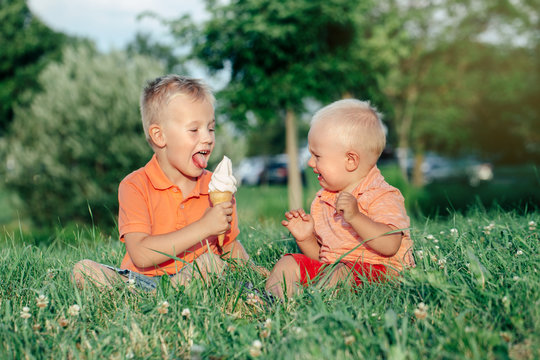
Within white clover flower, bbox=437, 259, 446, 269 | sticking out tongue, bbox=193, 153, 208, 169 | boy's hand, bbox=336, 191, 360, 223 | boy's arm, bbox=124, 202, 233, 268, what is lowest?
white clover flower, bbox=437, 259, 446, 269

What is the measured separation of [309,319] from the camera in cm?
198

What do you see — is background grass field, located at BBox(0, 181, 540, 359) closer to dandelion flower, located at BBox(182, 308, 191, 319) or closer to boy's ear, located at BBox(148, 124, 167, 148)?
dandelion flower, located at BBox(182, 308, 191, 319)

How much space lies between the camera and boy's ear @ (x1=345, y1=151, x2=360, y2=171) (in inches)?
109

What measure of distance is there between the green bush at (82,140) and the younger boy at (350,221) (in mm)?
7482

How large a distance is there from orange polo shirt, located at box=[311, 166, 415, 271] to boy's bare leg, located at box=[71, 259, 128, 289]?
1.22m

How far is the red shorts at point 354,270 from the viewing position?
2.59 meters

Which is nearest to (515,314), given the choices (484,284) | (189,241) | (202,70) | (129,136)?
(484,284)

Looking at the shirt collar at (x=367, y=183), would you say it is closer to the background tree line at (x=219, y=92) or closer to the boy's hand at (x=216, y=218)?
the boy's hand at (x=216, y=218)

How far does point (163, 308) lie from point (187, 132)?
107 centimetres

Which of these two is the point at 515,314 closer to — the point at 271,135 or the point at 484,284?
the point at 484,284

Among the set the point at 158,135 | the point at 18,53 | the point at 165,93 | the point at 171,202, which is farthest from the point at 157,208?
the point at 18,53

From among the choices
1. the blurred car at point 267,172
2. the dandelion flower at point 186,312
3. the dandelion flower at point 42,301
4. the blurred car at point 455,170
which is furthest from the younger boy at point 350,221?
the blurred car at point 455,170

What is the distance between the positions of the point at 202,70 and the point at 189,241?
7.09m

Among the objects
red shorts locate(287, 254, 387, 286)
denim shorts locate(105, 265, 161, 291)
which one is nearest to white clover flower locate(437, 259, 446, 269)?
red shorts locate(287, 254, 387, 286)
